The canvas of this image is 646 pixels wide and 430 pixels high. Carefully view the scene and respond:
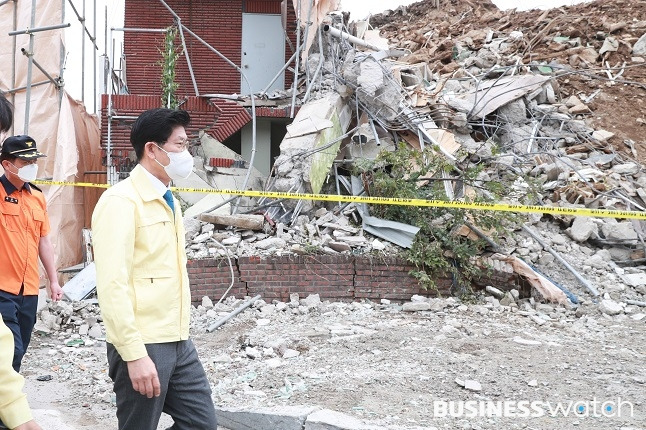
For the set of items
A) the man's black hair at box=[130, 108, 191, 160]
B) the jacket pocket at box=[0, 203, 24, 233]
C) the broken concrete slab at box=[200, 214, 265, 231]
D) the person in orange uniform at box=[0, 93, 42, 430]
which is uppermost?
the man's black hair at box=[130, 108, 191, 160]

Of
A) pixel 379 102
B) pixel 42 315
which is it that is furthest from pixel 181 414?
pixel 379 102

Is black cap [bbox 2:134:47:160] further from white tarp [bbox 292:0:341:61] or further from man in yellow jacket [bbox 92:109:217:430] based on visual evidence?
white tarp [bbox 292:0:341:61]

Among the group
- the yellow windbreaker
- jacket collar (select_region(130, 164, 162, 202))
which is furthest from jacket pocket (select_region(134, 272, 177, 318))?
jacket collar (select_region(130, 164, 162, 202))

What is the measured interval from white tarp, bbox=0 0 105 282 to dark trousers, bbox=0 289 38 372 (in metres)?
4.86

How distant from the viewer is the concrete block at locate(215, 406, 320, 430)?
3.90 meters

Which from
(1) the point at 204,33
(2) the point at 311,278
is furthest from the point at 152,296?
(1) the point at 204,33

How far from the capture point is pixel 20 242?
4109mm

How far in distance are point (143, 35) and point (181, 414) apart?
1066 centimetres

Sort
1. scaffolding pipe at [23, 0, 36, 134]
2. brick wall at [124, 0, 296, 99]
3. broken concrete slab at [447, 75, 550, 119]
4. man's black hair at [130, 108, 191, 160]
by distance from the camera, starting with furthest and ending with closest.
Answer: brick wall at [124, 0, 296, 99], broken concrete slab at [447, 75, 550, 119], scaffolding pipe at [23, 0, 36, 134], man's black hair at [130, 108, 191, 160]

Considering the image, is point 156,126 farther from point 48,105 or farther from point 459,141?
point 459,141

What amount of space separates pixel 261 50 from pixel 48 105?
4.61 metres

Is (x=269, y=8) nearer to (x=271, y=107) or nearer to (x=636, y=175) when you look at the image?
(x=271, y=107)

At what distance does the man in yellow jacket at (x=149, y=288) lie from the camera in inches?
99.3

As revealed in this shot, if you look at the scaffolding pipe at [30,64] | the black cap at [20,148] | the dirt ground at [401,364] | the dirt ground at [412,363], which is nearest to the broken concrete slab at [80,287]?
the dirt ground at [412,363]
